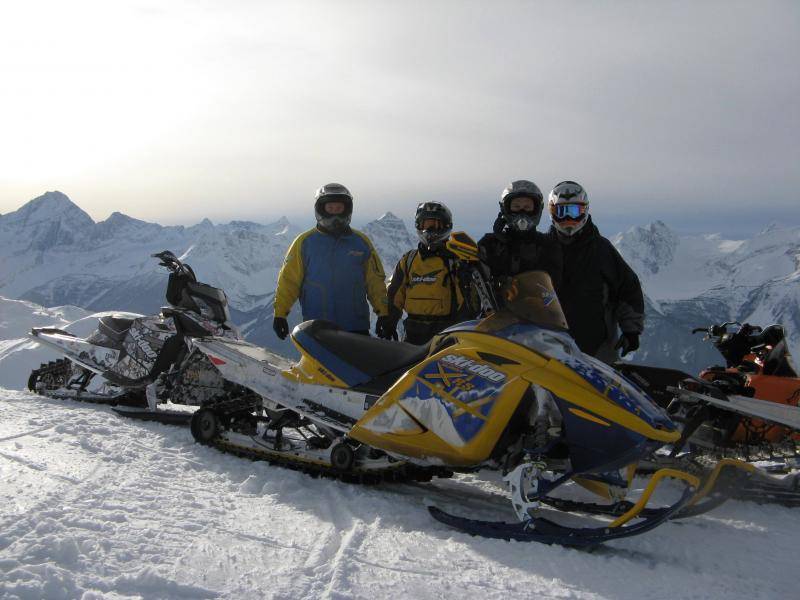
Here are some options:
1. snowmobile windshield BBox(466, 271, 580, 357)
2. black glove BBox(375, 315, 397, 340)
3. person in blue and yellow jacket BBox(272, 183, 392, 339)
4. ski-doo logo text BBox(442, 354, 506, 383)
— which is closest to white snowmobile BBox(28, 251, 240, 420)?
person in blue and yellow jacket BBox(272, 183, 392, 339)

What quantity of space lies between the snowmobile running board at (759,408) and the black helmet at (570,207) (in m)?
1.48

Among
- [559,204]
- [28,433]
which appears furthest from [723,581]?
[28,433]

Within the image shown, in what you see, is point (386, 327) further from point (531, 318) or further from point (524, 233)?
point (531, 318)

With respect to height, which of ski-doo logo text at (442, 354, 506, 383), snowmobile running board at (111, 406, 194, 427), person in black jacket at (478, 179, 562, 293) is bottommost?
snowmobile running board at (111, 406, 194, 427)

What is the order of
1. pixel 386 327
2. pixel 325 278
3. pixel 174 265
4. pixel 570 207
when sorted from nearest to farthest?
pixel 570 207 < pixel 325 278 < pixel 386 327 < pixel 174 265

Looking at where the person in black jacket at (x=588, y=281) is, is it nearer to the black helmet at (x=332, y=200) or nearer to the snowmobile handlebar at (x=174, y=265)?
the black helmet at (x=332, y=200)

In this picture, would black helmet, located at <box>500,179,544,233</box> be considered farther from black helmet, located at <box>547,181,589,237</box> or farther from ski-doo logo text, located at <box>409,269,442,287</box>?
ski-doo logo text, located at <box>409,269,442,287</box>

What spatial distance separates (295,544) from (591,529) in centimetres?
141

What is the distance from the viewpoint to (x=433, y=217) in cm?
551

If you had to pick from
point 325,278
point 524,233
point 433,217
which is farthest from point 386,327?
point 524,233

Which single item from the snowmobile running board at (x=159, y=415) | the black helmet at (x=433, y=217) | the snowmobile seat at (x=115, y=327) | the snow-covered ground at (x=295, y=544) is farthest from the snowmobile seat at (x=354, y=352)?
the snowmobile seat at (x=115, y=327)

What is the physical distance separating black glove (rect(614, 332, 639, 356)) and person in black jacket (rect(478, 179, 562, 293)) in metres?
0.82

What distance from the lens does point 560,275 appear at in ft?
14.8

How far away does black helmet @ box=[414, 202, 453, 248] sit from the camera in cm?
550
